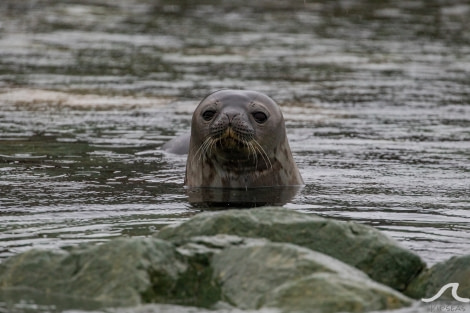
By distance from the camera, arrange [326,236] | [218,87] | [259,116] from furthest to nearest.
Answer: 1. [218,87]
2. [259,116]
3. [326,236]

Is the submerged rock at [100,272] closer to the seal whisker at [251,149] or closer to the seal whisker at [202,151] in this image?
the seal whisker at [251,149]

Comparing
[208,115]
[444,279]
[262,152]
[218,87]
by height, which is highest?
[208,115]

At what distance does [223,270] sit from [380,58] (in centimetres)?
1564

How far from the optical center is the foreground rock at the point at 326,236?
6578mm

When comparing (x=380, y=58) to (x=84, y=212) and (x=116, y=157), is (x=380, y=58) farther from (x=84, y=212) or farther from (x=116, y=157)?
(x=84, y=212)

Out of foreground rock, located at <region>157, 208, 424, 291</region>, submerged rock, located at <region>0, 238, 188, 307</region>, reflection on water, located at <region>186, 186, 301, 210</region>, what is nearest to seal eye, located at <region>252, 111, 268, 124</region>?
reflection on water, located at <region>186, 186, 301, 210</region>

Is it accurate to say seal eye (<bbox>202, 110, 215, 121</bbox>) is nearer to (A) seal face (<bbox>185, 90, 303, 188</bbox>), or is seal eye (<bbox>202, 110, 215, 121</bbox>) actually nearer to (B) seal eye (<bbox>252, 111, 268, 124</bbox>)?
(A) seal face (<bbox>185, 90, 303, 188</bbox>)

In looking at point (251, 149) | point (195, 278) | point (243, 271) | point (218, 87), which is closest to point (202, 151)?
point (251, 149)

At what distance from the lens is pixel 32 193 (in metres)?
10.0

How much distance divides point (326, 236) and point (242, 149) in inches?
138

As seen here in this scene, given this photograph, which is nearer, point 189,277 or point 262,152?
point 189,277

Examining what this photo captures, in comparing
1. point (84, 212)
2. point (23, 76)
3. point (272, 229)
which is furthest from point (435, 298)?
point (23, 76)

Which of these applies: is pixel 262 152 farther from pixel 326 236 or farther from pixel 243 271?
pixel 243 271

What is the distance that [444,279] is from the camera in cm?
643
